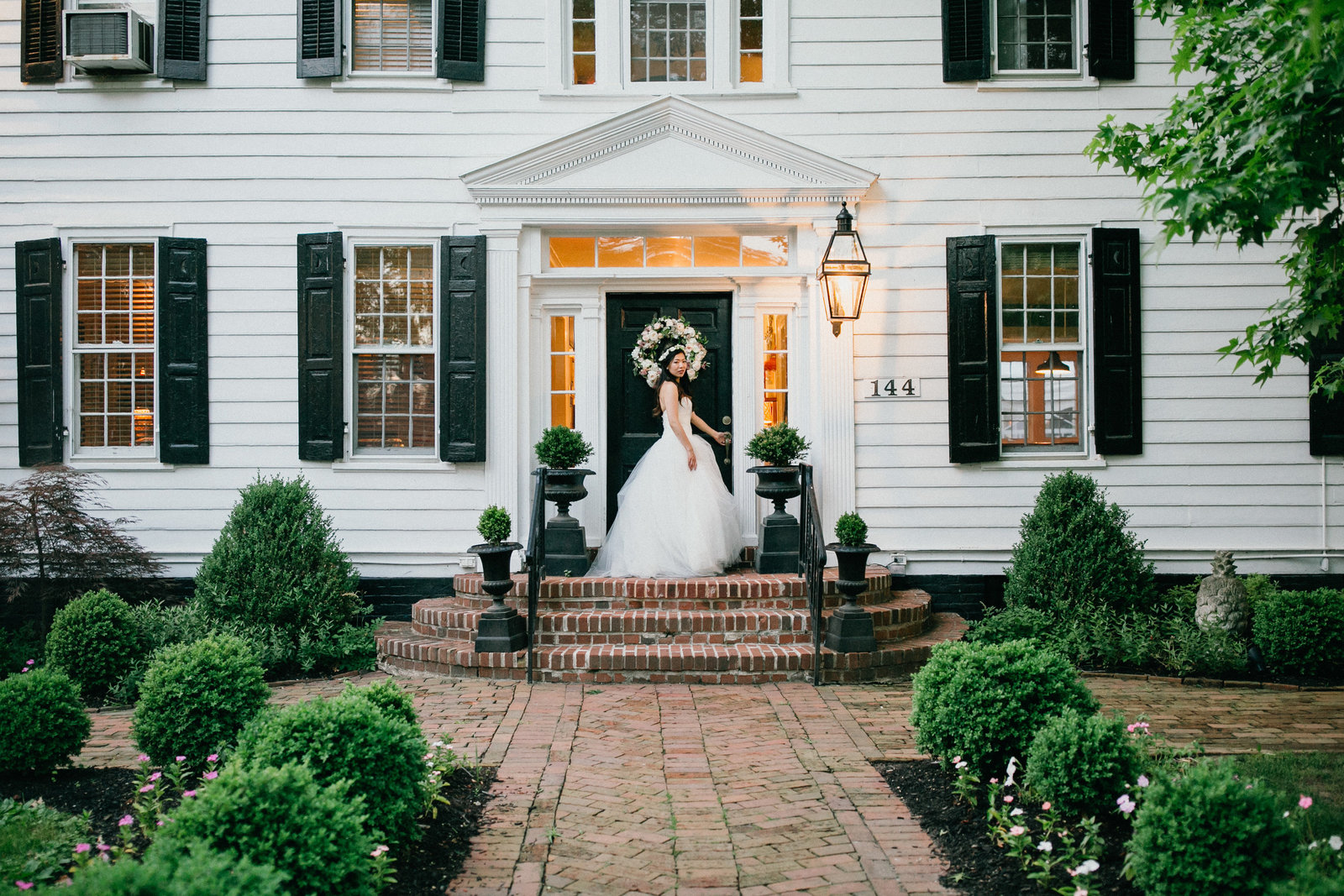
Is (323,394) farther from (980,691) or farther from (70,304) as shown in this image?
(980,691)

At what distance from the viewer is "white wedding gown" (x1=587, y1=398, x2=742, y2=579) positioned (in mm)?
7699

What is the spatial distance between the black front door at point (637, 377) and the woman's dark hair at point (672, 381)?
28 centimetres

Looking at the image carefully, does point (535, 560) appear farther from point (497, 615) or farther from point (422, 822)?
point (422, 822)

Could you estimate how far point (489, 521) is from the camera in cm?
705

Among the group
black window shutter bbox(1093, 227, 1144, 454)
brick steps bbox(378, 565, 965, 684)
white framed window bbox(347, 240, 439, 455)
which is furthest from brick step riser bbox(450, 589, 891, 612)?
black window shutter bbox(1093, 227, 1144, 454)

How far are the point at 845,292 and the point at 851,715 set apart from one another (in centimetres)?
362

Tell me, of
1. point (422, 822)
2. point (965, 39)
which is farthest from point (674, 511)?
point (965, 39)

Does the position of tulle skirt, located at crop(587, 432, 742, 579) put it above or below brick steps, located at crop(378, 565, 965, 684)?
above

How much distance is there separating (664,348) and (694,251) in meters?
0.98

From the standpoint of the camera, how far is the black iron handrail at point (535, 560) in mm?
6809

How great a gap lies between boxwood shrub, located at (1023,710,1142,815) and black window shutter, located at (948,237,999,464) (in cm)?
471

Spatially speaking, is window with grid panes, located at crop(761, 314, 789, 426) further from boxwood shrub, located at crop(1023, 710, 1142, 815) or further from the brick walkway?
boxwood shrub, located at crop(1023, 710, 1142, 815)

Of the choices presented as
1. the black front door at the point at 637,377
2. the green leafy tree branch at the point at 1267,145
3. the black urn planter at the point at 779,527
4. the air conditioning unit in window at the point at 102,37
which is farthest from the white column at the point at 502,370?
the green leafy tree branch at the point at 1267,145

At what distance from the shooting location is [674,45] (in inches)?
344
